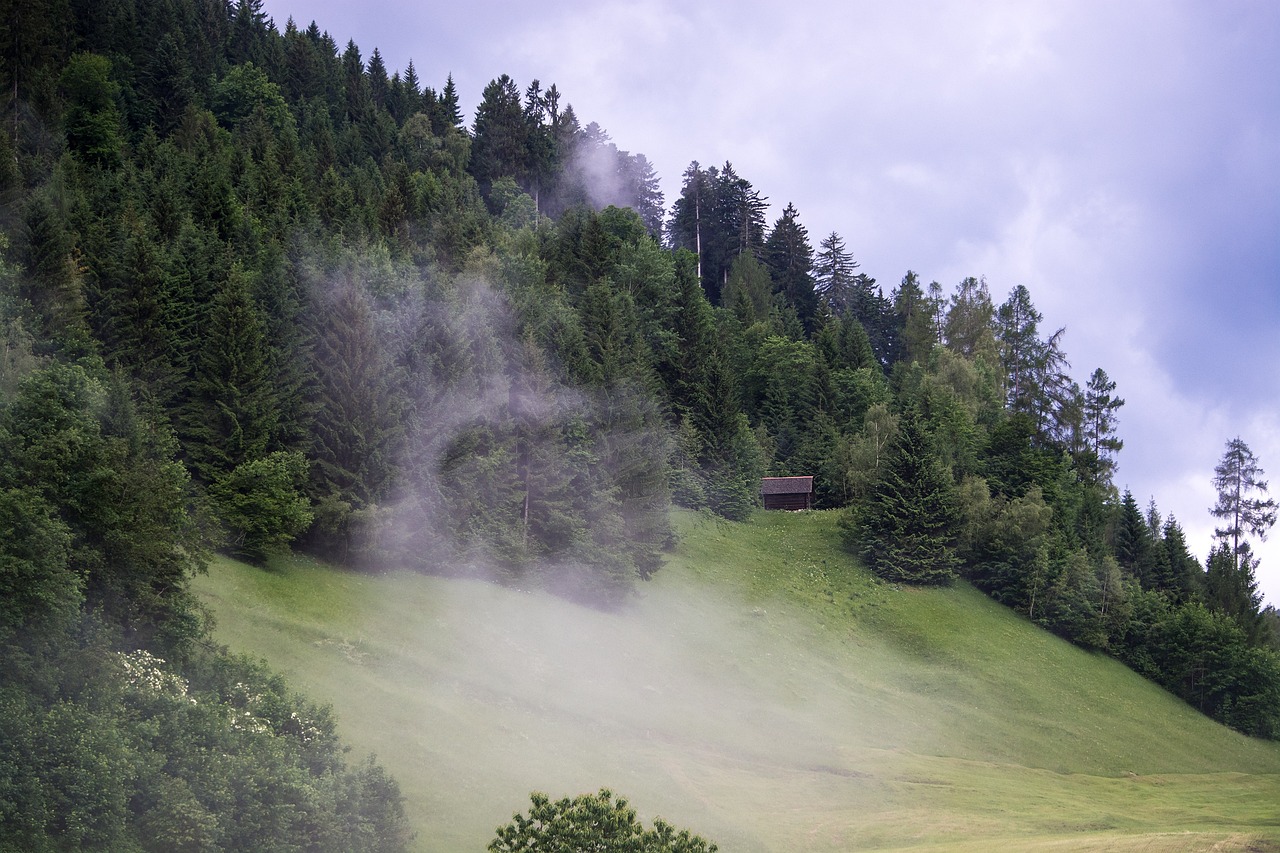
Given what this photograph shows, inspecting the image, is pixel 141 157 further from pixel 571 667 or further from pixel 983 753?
pixel 983 753

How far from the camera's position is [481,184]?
13575 cm

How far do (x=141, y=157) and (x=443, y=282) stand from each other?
41611 mm

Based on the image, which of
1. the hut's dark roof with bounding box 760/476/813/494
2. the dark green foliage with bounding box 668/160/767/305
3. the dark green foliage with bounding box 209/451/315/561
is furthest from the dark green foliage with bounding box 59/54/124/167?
the dark green foliage with bounding box 668/160/767/305

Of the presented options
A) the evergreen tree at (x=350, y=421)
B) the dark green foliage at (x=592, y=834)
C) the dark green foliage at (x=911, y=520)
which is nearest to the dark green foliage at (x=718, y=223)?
the dark green foliage at (x=911, y=520)

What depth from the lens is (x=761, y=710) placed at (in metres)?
56.4

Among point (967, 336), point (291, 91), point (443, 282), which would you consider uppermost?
point (291, 91)

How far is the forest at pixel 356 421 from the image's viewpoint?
29.1m

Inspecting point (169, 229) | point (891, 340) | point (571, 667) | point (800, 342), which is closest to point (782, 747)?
point (571, 667)

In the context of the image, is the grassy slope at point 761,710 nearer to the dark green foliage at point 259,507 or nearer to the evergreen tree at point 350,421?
the dark green foliage at point 259,507

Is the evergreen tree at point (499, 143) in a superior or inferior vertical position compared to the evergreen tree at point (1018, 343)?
superior

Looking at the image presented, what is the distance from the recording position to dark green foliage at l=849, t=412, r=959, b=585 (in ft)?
272

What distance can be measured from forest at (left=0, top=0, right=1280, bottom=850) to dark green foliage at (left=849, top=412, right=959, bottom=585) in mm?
251

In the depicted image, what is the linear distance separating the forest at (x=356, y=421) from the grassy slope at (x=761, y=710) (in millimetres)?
3604

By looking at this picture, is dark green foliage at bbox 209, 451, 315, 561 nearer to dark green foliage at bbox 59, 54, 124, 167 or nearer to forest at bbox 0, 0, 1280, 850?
forest at bbox 0, 0, 1280, 850
